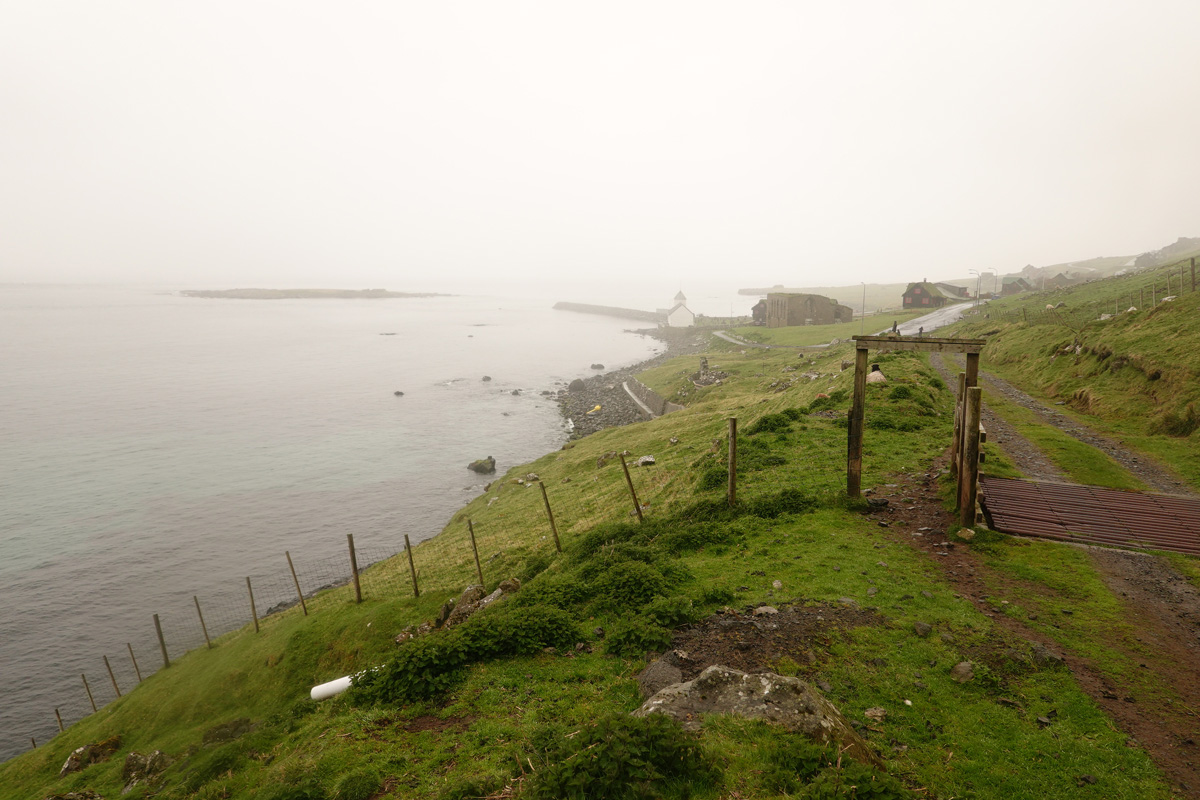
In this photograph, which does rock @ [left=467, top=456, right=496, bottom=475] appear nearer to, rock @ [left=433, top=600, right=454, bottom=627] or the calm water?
the calm water

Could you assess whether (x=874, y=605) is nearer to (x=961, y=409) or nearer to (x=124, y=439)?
(x=961, y=409)

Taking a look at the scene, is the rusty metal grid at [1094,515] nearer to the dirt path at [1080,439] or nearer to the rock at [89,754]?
the dirt path at [1080,439]

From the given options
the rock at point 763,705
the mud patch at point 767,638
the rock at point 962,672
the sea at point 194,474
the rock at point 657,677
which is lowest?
the sea at point 194,474

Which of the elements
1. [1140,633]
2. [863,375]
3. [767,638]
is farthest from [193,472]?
[1140,633]

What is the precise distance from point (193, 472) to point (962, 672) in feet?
209

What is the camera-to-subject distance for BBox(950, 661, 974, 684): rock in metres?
9.20

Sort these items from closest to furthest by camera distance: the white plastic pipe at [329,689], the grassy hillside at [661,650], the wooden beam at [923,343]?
the grassy hillside at [661,650]
the white plastic pipe at [329,689]
the wooden beam at [923,343]

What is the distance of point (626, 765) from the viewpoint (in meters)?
6.81

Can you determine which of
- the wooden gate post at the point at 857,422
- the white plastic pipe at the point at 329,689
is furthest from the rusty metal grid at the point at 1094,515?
the white plastic pipe at the point at 329,689

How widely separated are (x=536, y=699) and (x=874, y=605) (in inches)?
286

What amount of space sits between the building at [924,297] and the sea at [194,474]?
60.9 m

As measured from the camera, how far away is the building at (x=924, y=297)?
112250 mm

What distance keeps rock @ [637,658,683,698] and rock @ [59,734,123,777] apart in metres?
19.0

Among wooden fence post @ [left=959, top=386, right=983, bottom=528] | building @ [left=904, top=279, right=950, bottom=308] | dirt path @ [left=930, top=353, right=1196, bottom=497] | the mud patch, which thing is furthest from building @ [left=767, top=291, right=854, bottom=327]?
the mud patch
